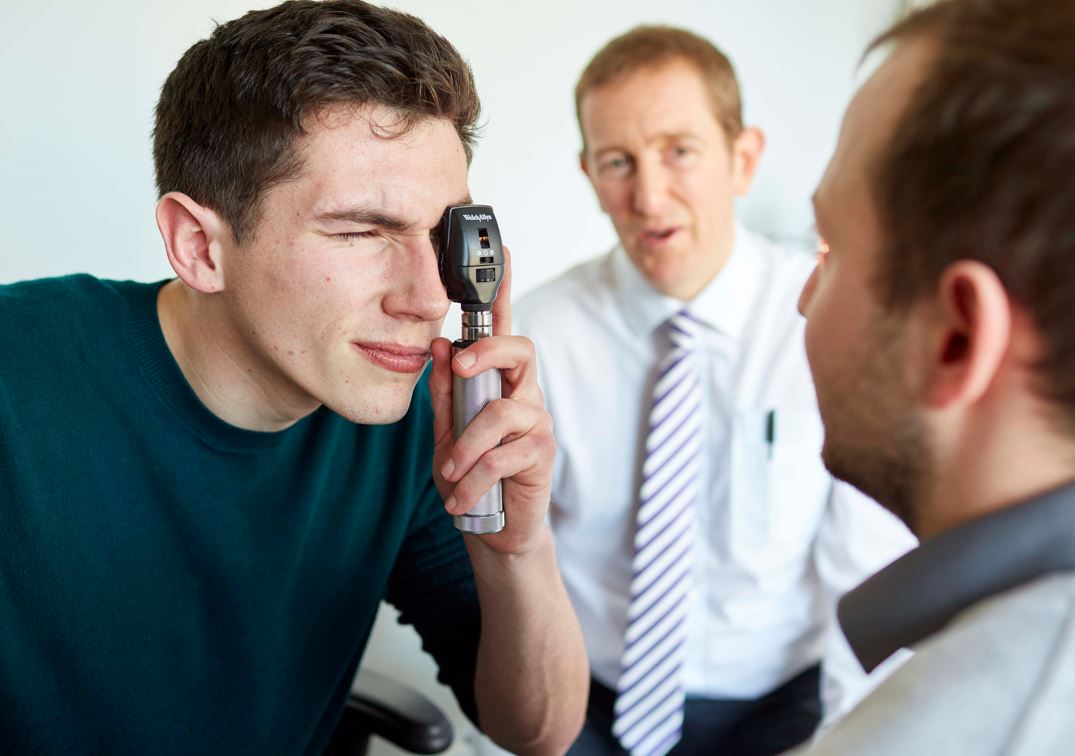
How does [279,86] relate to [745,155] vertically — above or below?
above

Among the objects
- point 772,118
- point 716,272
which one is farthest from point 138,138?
point 772,118

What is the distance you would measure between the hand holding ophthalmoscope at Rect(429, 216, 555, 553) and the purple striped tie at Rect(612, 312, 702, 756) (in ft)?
2.10

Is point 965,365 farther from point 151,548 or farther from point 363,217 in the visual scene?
point 151,548

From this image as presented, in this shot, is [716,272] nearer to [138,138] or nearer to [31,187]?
[138,138]

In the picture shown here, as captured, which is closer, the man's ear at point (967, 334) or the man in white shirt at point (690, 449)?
the man's ear at point (967, 334)

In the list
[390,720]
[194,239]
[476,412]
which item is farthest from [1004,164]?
[390,720]

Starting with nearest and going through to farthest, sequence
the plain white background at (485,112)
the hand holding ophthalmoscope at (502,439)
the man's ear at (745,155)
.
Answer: the hand holding ophthalmoscope at (502,439), the plain white background at (485,112), the man's ear at (745,155)

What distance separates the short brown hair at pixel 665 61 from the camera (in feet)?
6.61

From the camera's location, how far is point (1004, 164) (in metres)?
0.71

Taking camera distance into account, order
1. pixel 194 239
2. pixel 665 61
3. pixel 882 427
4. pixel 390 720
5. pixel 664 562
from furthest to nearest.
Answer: pixel 665 61, pixel 664 562, pixel 390 720, pixel 194 239, pixel 882 427

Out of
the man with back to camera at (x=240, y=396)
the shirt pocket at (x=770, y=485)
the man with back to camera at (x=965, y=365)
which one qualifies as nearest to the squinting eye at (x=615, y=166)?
the shirt pocket at (x=770, y=485)

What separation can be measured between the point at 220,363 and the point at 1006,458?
3.07ft

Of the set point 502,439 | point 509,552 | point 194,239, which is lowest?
point 509,552

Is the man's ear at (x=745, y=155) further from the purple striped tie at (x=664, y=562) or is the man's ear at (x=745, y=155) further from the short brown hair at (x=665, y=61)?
the purple striped tie at (x=664, y=562)
